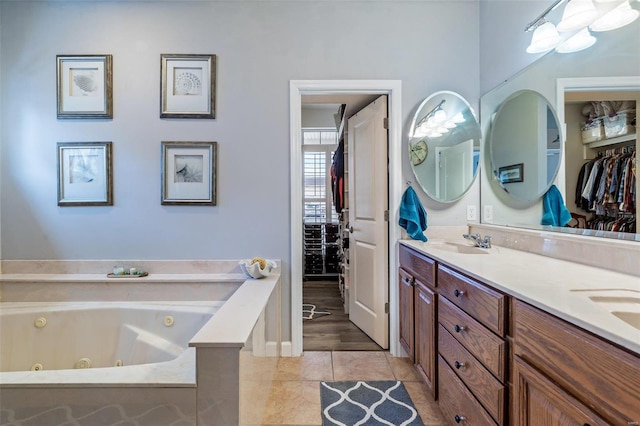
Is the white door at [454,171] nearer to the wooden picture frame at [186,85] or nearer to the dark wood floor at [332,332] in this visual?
the dark wood floor at [332,332]

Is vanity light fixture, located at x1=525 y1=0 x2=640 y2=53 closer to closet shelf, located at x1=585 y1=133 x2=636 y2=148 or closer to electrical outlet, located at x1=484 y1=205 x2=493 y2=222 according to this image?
closet shelf, located at x1=585 y1=133 x2=636 y2=148

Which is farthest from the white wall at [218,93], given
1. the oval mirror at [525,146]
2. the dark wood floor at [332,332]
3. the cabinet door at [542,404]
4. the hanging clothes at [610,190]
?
the cabinet door at [542,404]

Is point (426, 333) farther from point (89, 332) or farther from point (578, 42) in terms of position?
point (89, 332)

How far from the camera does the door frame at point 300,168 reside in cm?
223

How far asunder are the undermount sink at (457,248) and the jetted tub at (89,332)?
1.56 meters

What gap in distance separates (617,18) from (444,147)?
1.11 meters

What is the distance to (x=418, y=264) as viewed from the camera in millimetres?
1862

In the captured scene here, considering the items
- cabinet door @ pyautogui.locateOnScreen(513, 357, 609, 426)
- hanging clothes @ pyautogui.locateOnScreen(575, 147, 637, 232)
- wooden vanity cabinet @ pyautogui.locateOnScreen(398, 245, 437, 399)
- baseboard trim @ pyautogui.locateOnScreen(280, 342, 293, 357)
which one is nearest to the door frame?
baseboard trim @ pyautogui.locateOnScreen(280, 342, 293, 357)

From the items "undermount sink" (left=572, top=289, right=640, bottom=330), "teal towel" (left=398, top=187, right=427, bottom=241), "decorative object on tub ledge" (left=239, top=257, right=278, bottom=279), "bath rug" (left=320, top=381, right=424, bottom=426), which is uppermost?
"teal towel" (left=398, top=187, right=427, bottom=241)

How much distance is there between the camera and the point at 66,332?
1.95 metres

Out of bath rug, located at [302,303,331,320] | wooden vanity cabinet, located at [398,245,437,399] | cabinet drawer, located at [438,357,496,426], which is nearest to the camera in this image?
cabinet drawer, located at [438,357,496,426]

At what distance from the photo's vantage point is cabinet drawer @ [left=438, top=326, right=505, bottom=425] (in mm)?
1062

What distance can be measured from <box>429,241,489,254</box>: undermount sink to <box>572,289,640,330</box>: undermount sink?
807mm

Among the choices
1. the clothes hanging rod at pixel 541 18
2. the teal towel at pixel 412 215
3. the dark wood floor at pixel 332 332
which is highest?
the clothes hanging rod at pixel 541 18
